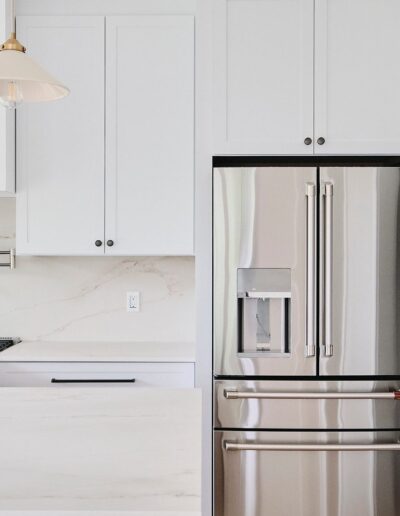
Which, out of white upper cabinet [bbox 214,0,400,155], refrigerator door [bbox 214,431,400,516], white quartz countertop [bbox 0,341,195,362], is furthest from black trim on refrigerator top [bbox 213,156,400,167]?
refrigerator door [bbox 214,431,400,516]

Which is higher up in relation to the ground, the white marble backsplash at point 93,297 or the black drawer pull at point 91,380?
the white marble backsplash at point 93,297

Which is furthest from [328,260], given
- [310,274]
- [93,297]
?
[93,297]

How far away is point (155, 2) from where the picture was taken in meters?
2.53

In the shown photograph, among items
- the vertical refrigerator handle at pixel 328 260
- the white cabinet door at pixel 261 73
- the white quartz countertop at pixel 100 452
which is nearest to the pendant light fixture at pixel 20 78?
the white quartz countertop at pixel 100 452

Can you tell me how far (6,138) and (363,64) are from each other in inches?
63.7

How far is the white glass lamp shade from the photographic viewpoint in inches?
44.6

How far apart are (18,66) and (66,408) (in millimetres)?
732

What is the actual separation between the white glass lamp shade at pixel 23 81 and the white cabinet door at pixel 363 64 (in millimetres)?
1379

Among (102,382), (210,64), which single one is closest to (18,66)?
(210,64)

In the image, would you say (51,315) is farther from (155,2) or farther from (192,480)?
(192,480)

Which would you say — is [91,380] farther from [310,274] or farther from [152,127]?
[152,127]

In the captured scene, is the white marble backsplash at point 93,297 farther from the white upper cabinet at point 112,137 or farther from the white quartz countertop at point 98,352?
the white upper cabinet at point 112,137

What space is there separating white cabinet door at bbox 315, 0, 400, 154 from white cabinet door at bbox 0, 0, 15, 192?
137 centimetres

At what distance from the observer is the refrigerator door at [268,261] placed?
7.34 ft
